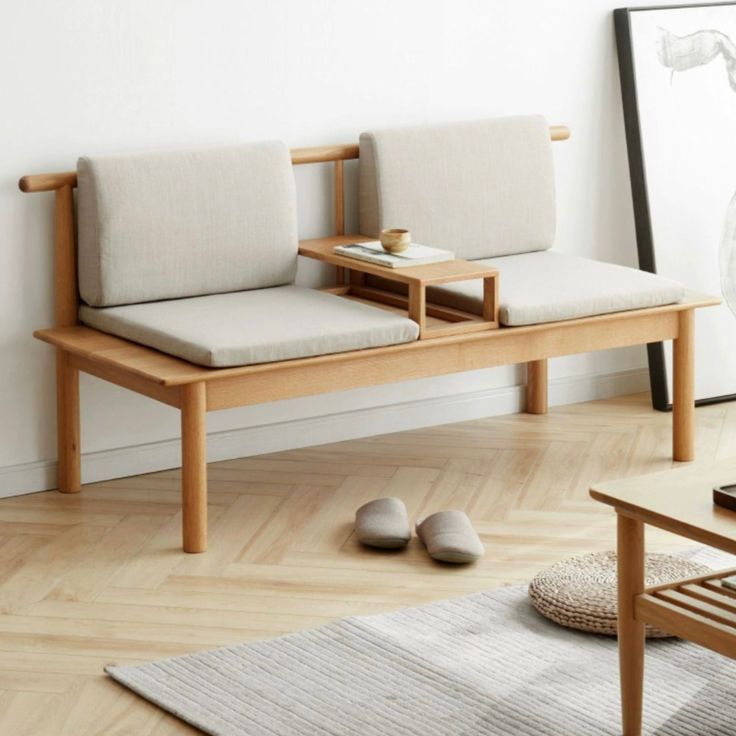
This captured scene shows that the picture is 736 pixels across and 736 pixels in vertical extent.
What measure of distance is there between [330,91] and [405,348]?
89 centimetres

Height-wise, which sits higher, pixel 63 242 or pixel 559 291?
pixel 63 242

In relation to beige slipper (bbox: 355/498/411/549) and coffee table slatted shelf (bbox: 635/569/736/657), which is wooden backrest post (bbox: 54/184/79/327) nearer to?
beige slipper (bbox: 355/498/411/549)

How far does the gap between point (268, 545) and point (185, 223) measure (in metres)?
0.86

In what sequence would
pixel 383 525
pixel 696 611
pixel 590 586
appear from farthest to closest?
pixel 383 525 < pixel 590 586 < pixel 696 611

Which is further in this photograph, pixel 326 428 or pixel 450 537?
pixel 326 428

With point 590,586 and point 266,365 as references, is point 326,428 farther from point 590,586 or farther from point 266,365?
point 590,586

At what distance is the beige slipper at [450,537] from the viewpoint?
3518mm

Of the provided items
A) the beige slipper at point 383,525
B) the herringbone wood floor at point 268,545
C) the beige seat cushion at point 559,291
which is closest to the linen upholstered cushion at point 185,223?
the beige seat cushion at point 559,291

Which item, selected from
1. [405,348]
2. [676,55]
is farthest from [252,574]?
[676,55]

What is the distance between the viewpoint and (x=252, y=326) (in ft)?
12.3

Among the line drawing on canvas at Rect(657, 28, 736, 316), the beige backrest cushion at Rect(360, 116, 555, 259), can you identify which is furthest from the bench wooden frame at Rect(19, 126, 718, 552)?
the line drawing on canvas at Rect(657, 28, 736, 316)

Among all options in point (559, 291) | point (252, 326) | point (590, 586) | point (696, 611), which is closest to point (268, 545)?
point (252, 326)

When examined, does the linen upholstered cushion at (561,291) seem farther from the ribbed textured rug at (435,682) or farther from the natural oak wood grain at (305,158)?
the ribbed textured rug at (435,682)

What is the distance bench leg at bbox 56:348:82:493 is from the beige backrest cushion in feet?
3.05
